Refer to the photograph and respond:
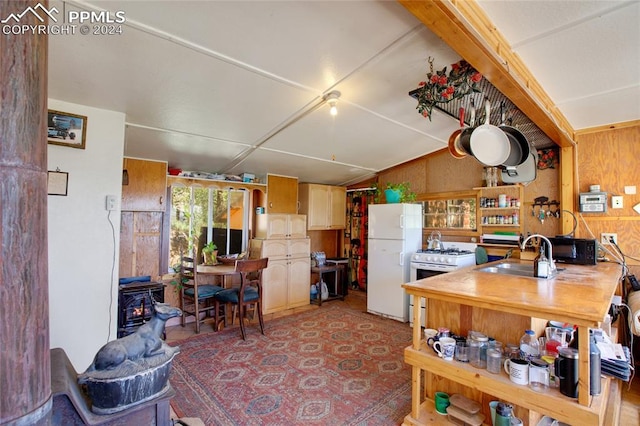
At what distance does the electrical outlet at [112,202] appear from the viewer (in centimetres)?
237

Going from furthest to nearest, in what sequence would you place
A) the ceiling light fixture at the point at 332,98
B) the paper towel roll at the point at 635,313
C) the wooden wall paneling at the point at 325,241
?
the wooden wall paneling at the point at 325,241
the ceiling light fixture at the point at 332,98
the paper towel roll at the point at 635,313

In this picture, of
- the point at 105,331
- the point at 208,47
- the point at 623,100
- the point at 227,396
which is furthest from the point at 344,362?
the point at 623,100

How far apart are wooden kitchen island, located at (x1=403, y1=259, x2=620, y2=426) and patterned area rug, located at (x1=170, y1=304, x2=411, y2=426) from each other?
1.58 feet

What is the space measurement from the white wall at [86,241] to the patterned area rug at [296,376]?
2.61ft

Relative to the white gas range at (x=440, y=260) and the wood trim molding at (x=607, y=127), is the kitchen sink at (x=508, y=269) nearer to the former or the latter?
the white gas range at (x=440, y=260)

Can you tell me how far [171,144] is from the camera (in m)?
3.18

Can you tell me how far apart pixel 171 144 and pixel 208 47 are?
5.65 ft

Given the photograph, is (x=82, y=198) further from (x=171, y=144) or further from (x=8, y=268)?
(x=8, y=268)

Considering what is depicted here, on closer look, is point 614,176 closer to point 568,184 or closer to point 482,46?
point 568,184

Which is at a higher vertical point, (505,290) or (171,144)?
(171,144)

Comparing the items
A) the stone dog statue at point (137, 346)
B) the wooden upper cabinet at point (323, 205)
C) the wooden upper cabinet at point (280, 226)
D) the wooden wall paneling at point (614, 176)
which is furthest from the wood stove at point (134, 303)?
the wooden wall paneling at point (614, 176)

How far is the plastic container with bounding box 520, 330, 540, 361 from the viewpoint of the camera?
1.55m

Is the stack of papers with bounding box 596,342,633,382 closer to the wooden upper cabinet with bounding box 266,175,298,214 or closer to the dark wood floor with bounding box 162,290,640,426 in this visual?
the dark wood floor with bounding box 162,290,640,426

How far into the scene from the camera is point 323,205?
536 cm
